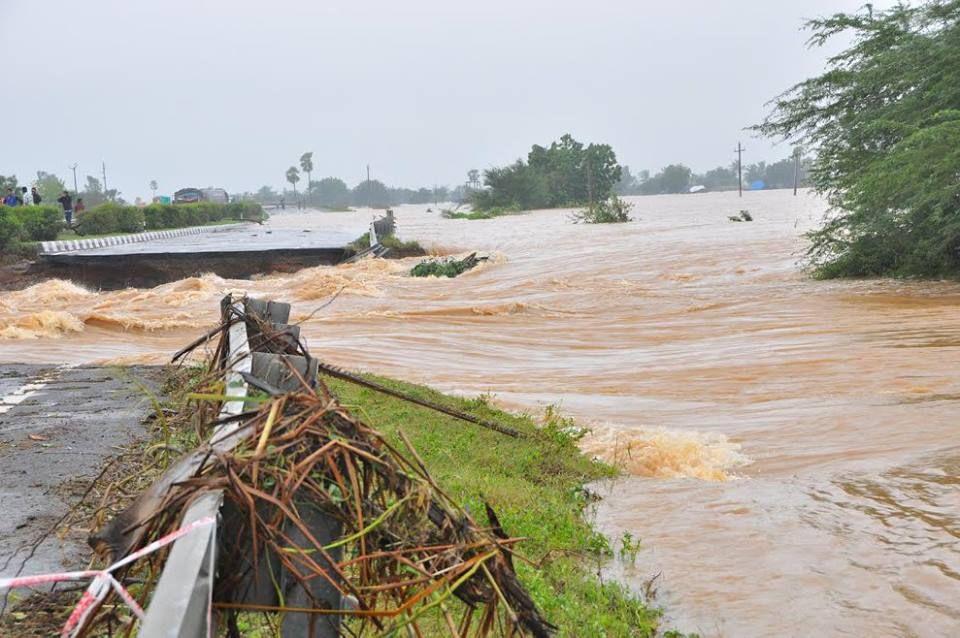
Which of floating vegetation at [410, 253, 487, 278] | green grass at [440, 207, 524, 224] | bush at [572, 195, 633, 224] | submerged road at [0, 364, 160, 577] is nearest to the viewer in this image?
submerged road at [0, 364, 160, 577]

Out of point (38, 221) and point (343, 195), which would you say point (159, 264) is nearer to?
point (38, 221)

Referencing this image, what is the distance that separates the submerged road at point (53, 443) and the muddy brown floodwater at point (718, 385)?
8.30 ft

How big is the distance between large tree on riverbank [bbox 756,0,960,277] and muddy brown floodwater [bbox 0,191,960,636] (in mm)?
815

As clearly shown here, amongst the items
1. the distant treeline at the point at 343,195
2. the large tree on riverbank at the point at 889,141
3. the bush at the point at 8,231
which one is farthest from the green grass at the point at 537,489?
the distant treeline at the point at 343,195

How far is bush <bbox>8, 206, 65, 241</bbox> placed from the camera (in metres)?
28.4

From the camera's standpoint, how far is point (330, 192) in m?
192

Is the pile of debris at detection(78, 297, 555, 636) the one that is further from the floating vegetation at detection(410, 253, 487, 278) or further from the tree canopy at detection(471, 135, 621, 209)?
the tree canopy at detection(471, 135, 621, 209)

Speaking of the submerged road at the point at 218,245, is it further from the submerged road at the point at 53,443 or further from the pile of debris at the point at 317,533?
the pile of debris at the point at 317,533

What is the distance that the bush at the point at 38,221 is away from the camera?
28417 mm

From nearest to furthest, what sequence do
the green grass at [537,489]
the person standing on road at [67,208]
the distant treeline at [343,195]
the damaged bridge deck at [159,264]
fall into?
the green grass at [537,489], the damaged bridge deck at [159,264], the person standing on road at [67,208], the distant treeline at [343,195]

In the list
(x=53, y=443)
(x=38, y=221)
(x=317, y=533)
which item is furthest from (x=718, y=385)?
(x=38, y=221)

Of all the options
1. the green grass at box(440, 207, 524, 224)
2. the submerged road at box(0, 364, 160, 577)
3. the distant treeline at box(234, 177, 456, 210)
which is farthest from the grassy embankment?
the distant treeline at box(234, 177, 456, 210)

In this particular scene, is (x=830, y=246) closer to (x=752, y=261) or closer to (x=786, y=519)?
(x=752, y=261)

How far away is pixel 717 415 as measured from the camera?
9.15 meters
